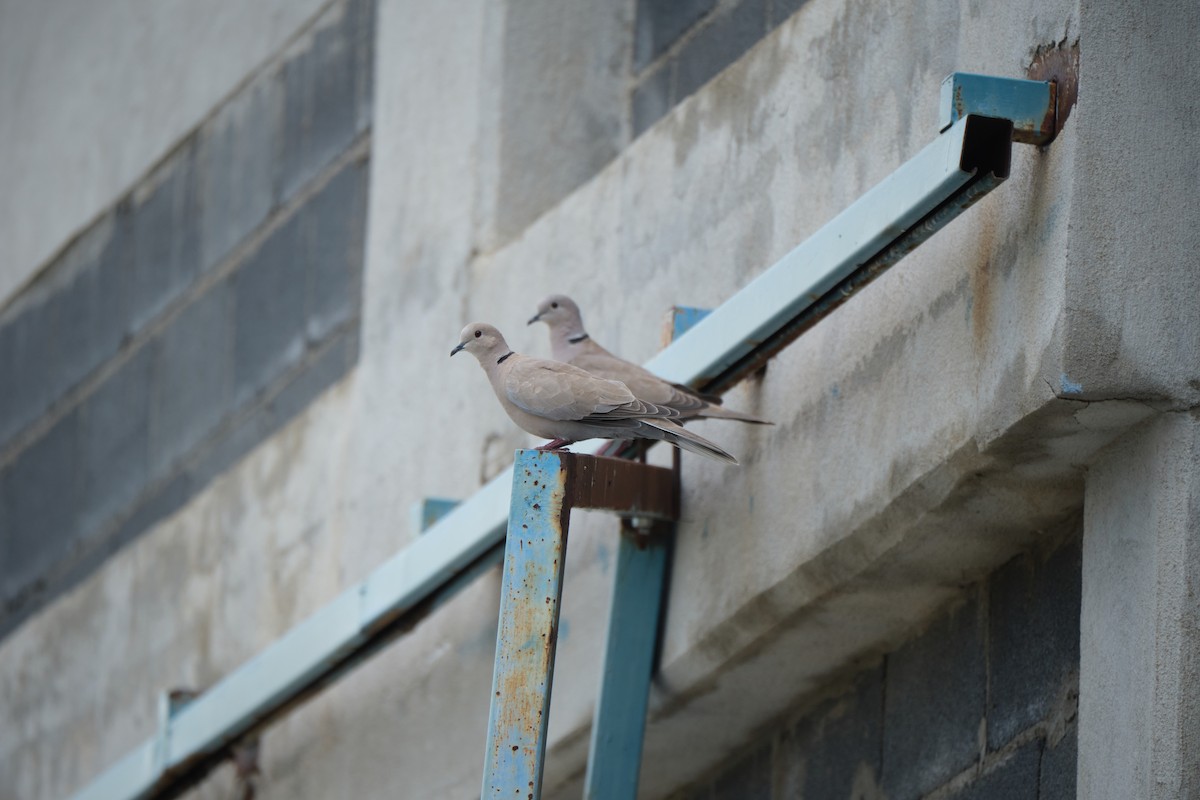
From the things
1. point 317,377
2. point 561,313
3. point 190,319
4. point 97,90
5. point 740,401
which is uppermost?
point 97,90

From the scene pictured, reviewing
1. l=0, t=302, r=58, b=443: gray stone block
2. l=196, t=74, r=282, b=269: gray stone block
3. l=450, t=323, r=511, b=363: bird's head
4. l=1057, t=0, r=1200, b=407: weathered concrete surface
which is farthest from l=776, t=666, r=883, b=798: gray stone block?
l=0, t=302, r=58, b=443: gray stone block

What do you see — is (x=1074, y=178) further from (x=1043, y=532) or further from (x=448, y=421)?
(x=448, y=421)

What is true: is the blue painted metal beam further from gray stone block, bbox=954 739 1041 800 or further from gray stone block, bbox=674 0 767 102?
gray stone block, bbox=674 0 767 102

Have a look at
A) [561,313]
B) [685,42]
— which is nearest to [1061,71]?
[561,313]

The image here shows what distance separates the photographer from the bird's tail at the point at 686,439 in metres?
4.49

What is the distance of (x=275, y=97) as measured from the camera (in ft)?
27.3

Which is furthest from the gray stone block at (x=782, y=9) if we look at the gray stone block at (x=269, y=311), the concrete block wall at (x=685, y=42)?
the gray stone block at (x=269, y=311)

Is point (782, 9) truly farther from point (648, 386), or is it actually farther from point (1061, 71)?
point (1061, 71)

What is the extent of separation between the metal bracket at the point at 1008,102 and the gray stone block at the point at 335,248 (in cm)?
382

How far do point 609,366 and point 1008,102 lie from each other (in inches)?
55.7

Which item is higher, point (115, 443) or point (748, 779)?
point (115, 443)

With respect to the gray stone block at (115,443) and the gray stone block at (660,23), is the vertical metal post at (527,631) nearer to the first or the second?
the gray stone block at (660,23)

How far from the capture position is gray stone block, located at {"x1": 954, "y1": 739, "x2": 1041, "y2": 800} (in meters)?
4.29

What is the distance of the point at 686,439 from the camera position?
455 centimetres
